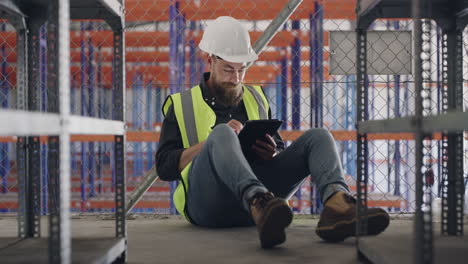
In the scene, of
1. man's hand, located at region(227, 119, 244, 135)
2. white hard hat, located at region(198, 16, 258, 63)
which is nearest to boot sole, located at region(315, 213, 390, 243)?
man's hand, located at region(227, 119, 244, 135)

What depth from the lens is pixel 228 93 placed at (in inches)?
107

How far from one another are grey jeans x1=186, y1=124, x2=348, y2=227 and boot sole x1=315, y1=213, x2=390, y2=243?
13cm

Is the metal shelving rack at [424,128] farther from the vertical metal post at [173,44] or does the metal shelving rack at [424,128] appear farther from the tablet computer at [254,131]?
the vertical metal post at [173,44]

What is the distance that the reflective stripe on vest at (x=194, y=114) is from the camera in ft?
8.58

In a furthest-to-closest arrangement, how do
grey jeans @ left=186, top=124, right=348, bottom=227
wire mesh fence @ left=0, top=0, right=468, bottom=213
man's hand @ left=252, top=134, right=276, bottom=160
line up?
wire mesh fence @ left=0, top=0, right=468, bottom=213 < man's hand @ left=252, top=134, right=276, bottom=160 < grey jeans @ left=186, top=124, right=348, bottom=227

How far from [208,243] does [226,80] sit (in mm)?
850

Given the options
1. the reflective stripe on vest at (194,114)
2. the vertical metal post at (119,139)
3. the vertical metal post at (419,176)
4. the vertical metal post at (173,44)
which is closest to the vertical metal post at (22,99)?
the vertical metal post at (119,139)

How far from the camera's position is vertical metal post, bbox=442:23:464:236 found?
2.18m

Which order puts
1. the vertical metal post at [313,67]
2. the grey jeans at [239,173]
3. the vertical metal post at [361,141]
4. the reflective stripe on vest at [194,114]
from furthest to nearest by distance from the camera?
the vertical metal post at [313,67]
the reflective stripe on vest at [194,114]
the grey jeans at [239,173]
the vertical metal post at [361,141]

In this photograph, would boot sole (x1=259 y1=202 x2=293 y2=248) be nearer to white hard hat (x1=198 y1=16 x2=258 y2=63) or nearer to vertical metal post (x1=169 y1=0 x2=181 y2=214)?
white hard hat (x1=198 y1=16 x2=258 y2=63)

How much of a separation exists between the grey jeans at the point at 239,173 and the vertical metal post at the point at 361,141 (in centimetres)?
28

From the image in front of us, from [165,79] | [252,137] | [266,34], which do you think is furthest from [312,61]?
[165,79]

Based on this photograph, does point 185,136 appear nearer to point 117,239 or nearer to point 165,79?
point 117,239

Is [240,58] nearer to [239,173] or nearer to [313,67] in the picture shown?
[239,173]
